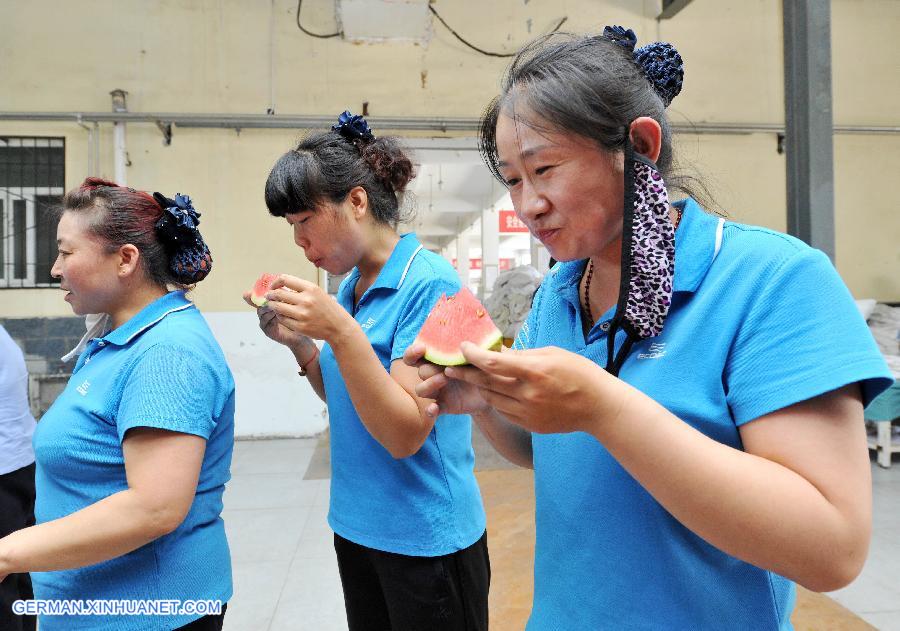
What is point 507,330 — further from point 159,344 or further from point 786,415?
point 786,415

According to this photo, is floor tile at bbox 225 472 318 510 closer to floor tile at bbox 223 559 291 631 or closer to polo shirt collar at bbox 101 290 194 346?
floor tile at bbox 223 559 291 631

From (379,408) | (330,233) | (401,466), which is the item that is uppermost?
(330,233)

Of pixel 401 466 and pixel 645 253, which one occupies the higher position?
pixel 645 253

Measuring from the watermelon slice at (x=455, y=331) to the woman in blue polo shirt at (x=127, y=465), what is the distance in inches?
25.1

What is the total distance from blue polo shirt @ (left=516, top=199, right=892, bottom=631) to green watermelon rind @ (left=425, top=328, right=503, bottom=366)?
15 centimetres

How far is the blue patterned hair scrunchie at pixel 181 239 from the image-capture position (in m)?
1.51

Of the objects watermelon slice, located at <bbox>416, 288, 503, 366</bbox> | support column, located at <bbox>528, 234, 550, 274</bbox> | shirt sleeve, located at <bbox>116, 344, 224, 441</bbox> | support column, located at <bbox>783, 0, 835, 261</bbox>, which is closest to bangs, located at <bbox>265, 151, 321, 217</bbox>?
shirt sleeve, located at <bbox>116, 344, 224, 441</bbox>

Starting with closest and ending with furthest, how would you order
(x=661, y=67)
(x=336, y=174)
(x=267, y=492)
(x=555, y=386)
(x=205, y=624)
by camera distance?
(x=555, y=386), (x=661, y=67), (x=205, y=624), (x=336, y=174), (x=267, y=492)

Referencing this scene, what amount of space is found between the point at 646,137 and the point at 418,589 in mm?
1138

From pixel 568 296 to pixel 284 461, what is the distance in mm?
4616

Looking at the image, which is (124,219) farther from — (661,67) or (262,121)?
(262,121)

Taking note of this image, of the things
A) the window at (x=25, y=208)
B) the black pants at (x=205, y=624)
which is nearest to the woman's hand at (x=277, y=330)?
the black pants at (x=205, y=624)

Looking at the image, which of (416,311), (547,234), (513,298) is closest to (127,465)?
(416,311)

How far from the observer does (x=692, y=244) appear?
2.64ft
